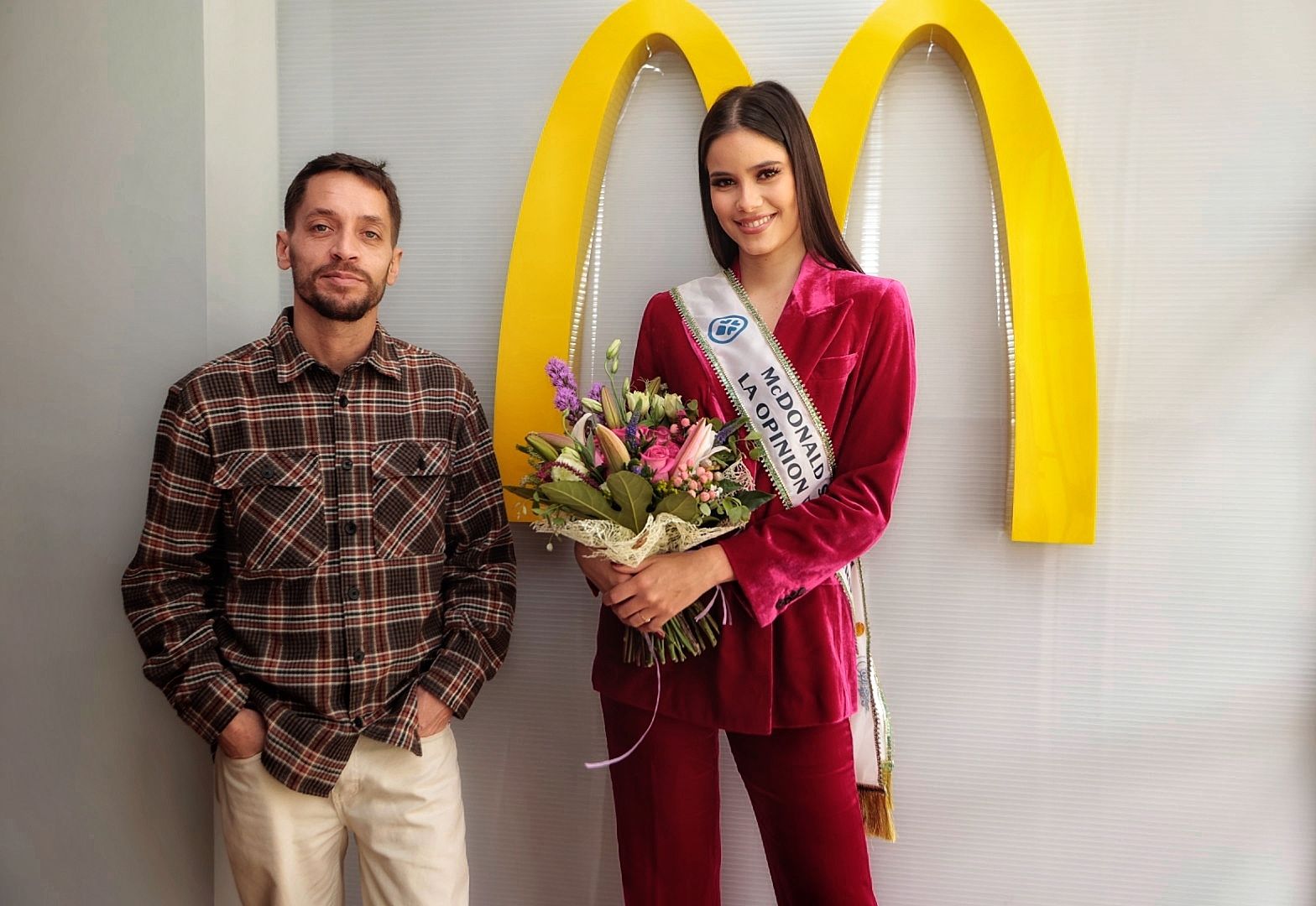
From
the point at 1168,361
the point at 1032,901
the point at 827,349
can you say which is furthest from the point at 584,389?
the point at 1032,901

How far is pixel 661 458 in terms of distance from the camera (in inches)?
54.4

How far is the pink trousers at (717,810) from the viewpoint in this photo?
1556 mm

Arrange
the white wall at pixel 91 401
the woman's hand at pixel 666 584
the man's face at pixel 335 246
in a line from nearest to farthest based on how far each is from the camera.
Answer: the woman's hand at pixel 666 584 < the man's face at pixel 335 246 < the white wall at pixel 91 401

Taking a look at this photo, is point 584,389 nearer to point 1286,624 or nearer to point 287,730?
point 287,730

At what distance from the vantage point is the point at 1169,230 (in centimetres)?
189

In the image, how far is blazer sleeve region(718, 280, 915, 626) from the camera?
1497 mm

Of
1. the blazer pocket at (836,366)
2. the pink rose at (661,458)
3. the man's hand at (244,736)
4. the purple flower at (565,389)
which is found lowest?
the man's hand at (244,736)

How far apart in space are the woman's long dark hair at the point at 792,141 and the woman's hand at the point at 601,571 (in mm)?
723

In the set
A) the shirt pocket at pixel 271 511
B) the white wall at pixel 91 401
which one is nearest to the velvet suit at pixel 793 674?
the shirt pocket at pixel 271 511

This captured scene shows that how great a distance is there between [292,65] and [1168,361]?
7.32 ft

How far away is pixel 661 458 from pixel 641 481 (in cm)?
5

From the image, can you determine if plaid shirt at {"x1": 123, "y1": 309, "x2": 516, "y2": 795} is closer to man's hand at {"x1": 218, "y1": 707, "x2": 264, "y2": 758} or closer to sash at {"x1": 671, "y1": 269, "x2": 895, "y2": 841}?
man's hand at {"x1": 218, "y1": 707, "x2": 264, "y2": 758}

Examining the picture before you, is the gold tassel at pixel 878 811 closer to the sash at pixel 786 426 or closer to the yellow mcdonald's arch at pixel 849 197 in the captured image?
the sash at pixel 786 426

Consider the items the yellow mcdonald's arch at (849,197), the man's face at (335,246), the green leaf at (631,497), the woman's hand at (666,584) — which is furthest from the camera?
the yellow mcdonald's arch at (849,197)
